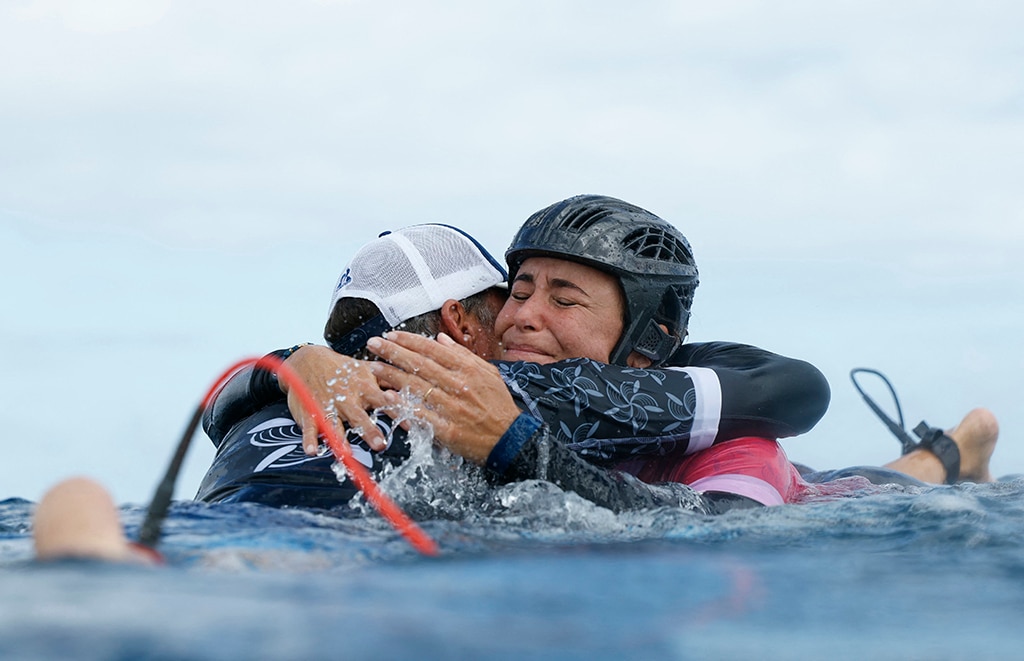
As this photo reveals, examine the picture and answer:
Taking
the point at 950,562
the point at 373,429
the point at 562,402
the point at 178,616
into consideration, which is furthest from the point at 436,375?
the point at 178,616

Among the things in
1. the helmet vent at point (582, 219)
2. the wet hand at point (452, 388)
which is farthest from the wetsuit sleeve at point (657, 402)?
the helmet vent at point (582, 219)

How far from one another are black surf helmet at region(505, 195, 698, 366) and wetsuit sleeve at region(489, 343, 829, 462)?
63cm

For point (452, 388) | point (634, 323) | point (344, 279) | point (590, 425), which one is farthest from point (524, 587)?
point (634, 323)

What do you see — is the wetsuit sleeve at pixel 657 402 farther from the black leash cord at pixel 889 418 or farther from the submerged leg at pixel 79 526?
the black leash cord at pixel 889 418

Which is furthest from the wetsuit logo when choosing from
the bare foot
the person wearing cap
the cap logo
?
the bare foot

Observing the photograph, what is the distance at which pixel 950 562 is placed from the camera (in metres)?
3.61

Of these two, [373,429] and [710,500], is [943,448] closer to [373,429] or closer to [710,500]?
[710,500]

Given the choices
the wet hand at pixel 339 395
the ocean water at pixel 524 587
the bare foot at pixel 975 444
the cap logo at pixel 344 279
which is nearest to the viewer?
the ocean water at pixel 524 587

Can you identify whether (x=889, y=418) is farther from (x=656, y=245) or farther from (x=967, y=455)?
(x=656, y=245)

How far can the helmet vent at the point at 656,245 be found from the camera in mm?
5695

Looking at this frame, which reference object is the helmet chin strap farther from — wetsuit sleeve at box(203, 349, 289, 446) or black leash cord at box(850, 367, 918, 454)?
black leash cord at box(850, 367, 918, 454)

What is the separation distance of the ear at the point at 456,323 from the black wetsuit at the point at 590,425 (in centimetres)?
50

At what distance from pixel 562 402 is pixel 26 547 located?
2.13m

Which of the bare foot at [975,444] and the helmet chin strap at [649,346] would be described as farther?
the bare foot at [975,444]
